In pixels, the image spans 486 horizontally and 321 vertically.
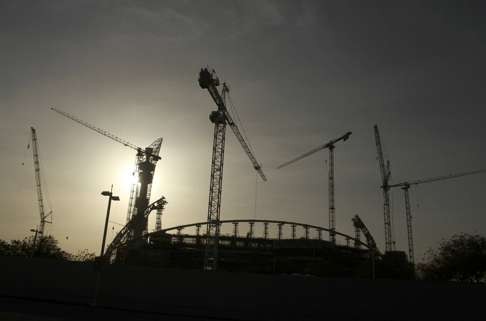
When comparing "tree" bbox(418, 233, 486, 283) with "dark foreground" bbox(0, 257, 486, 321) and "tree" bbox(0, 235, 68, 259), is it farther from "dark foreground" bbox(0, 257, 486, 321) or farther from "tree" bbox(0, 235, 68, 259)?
"tree" bbox(0, 235, 68, 259)

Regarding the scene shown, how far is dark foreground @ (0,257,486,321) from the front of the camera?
29219mm

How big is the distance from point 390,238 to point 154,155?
281ft

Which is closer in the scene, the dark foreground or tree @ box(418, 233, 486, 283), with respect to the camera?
the dark foreground

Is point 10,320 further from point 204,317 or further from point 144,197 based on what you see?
point 144,197

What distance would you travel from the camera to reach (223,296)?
109 feet

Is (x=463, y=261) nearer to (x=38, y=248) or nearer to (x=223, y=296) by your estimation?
(x=223, y=296)

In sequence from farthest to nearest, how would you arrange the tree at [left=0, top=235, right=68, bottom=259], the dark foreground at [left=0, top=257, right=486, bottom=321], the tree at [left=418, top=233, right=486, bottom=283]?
the tree at [left=0, top=235, right=68, bottom=259] < the tree at [left=418, top=233, right=486, bottom=283] < the dark foreground at [left=0, top=257, right=486, bottom=321]

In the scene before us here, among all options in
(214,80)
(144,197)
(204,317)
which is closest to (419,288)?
(204,317)

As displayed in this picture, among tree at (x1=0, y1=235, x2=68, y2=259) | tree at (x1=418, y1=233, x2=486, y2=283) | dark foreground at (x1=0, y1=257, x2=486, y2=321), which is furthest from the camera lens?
tree at (x1=0, y1=235, x2=68, y2=259)

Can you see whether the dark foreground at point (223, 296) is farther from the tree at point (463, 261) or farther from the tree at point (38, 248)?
the tree at point (38, 248)

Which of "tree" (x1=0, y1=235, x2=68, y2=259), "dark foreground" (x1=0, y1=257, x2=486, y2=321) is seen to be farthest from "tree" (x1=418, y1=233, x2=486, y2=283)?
"tree" (x1=0, y1=235, x2=68, y2=259)

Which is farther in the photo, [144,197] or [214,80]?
[144,197]

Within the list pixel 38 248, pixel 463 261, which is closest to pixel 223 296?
pixel 463 261

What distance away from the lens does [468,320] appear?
1125 inches
